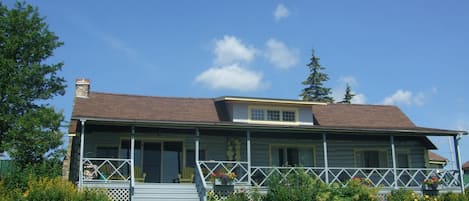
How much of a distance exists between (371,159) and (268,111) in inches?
212

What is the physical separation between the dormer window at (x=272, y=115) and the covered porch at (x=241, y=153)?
1040 mm

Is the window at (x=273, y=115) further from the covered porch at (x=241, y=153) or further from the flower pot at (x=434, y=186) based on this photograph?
the flower pot at (x=434, y=186)

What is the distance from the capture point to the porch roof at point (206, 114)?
20.1 metres

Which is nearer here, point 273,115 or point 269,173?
point 269,173

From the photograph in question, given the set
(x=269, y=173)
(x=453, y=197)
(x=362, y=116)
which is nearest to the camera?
(x=453, y=197)

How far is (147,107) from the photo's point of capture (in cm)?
2394

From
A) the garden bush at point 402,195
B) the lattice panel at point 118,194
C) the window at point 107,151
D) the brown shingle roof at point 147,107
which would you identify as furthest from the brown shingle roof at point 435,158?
the lattice panel at point 118,194

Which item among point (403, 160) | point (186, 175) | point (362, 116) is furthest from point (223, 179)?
point (362, 116)

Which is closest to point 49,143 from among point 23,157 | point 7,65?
point 23,157

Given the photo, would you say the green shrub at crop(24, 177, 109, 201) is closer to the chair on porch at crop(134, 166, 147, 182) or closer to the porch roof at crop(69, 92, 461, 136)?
the porch roof at crop(69, 92, 461, 136)

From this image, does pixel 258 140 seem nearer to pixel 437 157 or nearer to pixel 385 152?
pixel 385 152

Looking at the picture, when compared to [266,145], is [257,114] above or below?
above

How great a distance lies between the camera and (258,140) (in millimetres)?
23297

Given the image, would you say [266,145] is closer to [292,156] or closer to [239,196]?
[292,156]
